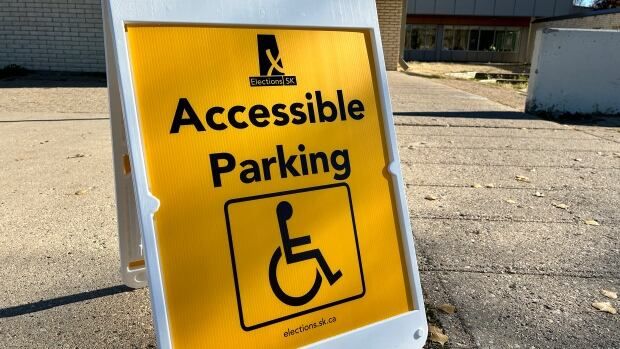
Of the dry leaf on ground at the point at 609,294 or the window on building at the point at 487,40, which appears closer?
the dry leaf on ground at the point at 609,294

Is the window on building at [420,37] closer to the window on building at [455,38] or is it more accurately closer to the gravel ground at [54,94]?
the window on building at [455,38]

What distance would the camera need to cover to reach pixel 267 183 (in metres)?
2.08

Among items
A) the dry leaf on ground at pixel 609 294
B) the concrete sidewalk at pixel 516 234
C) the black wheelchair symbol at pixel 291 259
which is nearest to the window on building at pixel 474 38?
the concrete sidewalk at pixel 516 234

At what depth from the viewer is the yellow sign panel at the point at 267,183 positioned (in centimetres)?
188

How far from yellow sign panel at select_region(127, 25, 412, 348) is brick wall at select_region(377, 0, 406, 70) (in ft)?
58.0

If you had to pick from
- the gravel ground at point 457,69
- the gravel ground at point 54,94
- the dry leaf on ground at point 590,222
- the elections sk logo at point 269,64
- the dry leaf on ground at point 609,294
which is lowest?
the gravel ground at point 457,69

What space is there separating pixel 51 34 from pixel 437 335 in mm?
15827

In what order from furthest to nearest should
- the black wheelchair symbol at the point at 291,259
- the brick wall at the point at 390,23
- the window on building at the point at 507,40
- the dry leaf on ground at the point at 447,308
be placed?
the window on building at the point at 507,40
the brick wall at the point at 390,23
the dry leaf on ground at the point at 447,308
the black wheelchair symbol at the point at 291,259

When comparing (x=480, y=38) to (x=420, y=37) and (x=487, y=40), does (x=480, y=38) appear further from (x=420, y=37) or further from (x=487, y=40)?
(x=420, y=37)

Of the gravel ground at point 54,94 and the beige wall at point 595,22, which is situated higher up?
the beige wall at point 595,22

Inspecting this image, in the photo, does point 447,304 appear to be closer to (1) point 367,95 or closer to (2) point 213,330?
(1) point 367,95

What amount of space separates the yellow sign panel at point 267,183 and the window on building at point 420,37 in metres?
36.2

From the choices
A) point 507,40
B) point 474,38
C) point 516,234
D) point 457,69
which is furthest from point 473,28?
point 516,234

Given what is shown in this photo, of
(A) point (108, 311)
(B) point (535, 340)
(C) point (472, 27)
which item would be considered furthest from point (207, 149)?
(C) point (472, 27)
